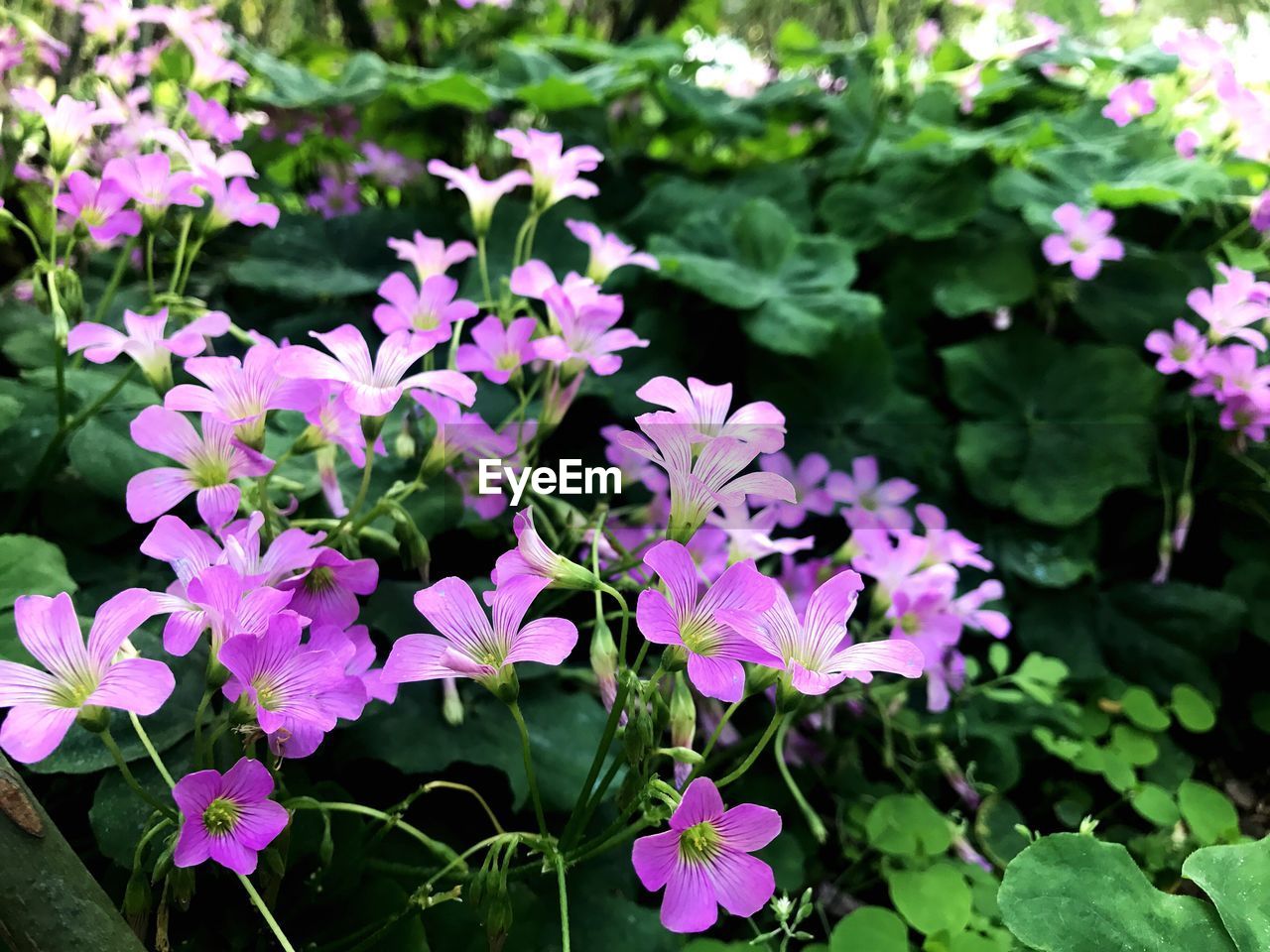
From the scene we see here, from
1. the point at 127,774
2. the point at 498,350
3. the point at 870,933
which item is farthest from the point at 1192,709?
the point at 127,774

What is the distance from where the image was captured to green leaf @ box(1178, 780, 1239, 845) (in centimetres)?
98

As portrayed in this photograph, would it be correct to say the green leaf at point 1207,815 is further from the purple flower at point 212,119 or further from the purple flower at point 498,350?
the purple flower at point 212,119

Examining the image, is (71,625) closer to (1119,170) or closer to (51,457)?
(51,457)

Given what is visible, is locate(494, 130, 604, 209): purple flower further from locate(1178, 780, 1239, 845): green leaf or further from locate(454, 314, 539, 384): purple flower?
locate(1178, 780, 1239, 845): green leaf

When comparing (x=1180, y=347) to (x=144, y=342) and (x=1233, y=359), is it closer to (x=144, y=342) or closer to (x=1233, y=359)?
(x=1233, y=359)

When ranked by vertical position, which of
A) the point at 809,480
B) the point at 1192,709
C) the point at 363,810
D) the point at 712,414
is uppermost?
the point at 712,414

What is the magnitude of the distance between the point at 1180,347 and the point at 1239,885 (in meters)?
0.95

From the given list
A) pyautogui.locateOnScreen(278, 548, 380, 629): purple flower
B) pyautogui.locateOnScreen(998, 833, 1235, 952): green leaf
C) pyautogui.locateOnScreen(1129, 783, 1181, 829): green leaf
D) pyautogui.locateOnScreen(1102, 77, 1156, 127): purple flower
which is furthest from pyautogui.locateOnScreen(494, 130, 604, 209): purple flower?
pyautogui.locateOnScreen(1102, 77, 1156, 127): purple flower

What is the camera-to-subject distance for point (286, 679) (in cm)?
51

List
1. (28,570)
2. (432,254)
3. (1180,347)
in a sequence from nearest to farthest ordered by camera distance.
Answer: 1. (28,570)
2. (432,254)
3. (1180,347)

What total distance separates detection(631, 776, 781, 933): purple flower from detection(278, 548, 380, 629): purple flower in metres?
0.27

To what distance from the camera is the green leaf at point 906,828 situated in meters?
0.92

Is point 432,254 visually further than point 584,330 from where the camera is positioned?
Yes

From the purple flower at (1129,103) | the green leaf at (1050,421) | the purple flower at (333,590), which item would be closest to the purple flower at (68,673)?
the purple flower at (333,590)
